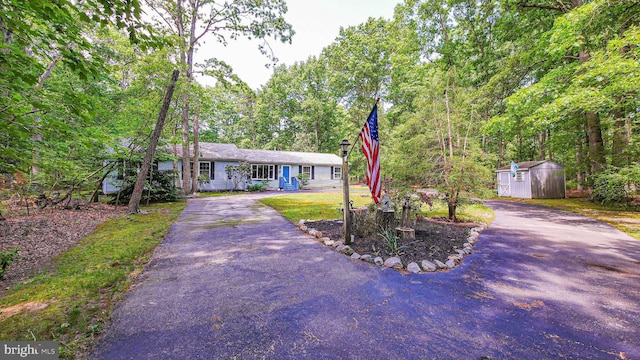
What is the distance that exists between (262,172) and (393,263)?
717 inches

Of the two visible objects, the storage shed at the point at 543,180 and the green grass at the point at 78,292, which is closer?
the green grass at the point at 78,292

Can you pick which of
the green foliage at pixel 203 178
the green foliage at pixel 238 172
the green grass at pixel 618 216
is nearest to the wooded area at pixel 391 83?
the green grass at pixel 618 216

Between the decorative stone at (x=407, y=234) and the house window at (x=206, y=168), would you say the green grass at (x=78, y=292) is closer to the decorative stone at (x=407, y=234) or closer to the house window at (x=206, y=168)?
the decorative stone at (x=407, y=234)

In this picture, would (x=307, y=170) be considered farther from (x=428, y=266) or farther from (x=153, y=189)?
(x=428, y=266)

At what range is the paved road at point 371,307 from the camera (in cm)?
211

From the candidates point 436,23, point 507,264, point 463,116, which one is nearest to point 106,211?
point 507,264

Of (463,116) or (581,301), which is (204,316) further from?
(463,116)

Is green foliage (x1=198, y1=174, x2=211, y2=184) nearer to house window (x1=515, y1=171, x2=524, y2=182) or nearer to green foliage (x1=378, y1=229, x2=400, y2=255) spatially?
green foliage (x1=378, y1=229, x2=400, y2=255)

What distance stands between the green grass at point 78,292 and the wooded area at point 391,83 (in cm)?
158

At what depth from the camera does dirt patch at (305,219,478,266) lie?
439cm

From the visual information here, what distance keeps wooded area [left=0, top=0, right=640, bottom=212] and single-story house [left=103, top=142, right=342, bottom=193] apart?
2.94m

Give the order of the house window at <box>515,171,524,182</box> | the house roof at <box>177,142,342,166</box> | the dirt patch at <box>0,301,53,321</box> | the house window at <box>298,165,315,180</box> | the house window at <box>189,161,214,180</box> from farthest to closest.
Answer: the house window at <box>298,165,315,180</box> → the house roof at <box>177,142,342,166</box> → the house window at <box>189,161,214,180</box> → the house window at <box>515,171,524,182</box> → the dirt patch at <box>0,301,53,321</box>

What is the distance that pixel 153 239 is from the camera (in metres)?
5.42

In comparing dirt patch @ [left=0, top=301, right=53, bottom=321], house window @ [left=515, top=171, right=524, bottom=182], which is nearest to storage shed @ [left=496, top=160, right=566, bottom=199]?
house window @ [left=515, top=171, right=524, bottom=182]
